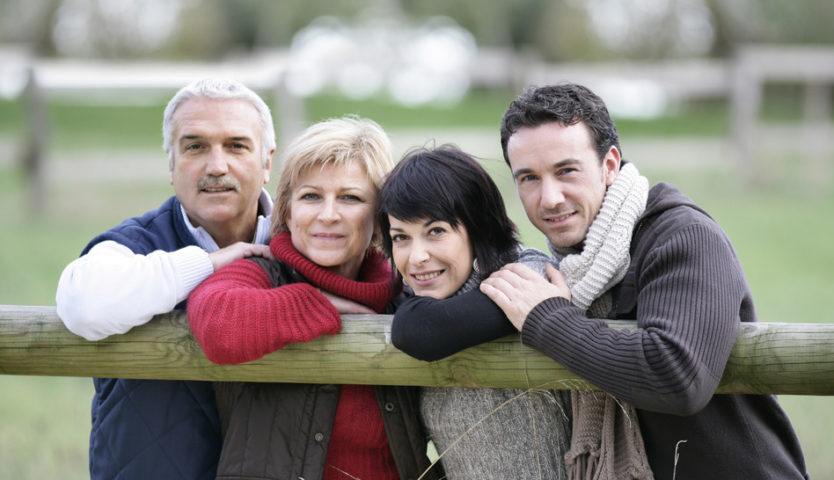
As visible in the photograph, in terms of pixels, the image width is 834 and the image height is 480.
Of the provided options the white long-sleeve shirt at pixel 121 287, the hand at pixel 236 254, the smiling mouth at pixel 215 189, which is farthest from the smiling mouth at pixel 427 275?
the smiling mouth at pixel 215 189

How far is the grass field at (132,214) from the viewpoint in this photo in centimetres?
457

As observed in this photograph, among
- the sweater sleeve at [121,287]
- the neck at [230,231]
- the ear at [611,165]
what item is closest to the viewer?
the sweater sleeve at [121,287]

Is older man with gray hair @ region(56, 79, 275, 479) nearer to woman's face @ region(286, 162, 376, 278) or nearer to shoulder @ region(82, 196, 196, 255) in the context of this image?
shoulder @ region(82, 196, 196, 255)

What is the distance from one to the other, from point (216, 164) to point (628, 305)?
1.45 metres

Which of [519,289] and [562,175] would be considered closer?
[519,289]

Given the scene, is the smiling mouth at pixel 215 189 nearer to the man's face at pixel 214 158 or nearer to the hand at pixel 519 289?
the man's face at pixel 214 158

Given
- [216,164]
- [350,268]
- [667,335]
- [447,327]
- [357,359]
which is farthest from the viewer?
[216,164]

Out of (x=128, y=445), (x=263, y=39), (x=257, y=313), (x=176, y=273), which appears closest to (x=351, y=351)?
(x=257, y=313)

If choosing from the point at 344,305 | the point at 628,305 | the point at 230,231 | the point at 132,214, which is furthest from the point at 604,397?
the point at 132,214

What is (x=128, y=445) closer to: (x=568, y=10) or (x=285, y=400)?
(x=285, y=400)

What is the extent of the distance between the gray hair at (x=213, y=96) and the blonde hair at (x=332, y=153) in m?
0.35

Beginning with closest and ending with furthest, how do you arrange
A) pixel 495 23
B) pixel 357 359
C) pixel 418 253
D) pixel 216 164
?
1. pixel 357 359
2. pixel 418 253
3. pixel 216 164
4. pixel 495 23

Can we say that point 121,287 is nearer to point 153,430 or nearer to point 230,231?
point 153,430

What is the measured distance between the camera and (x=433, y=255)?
222 centimetres
